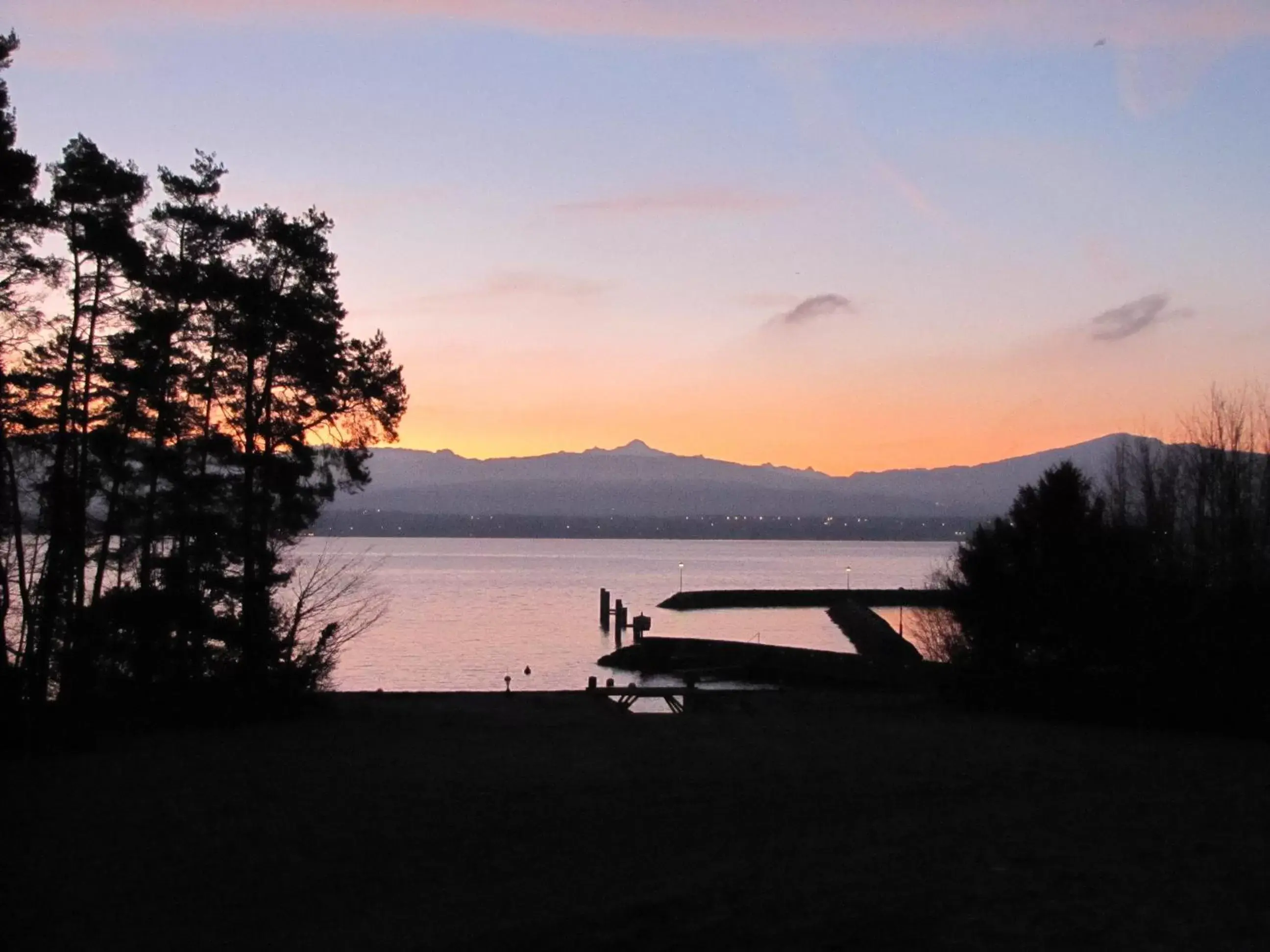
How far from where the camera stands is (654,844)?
9.98 m

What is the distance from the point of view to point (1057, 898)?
7.44m

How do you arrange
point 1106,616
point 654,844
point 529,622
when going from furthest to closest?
point 529,622 < point 1106,616 < point 654,844

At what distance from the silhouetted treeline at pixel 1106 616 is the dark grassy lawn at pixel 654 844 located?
117 centimetres

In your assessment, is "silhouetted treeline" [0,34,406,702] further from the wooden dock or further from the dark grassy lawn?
the wooden dock

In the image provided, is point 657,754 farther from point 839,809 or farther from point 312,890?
point 312,890

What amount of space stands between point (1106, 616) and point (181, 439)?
17480 mm

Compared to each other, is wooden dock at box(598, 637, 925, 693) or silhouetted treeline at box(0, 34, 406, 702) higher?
silhouetted treeline at box(0, 34, 406, 702)

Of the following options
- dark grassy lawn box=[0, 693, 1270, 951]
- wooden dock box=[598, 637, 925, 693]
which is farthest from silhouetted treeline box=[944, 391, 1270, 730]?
wooden dock box=[598, 637, 925, 693]

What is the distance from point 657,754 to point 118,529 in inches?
A: 509

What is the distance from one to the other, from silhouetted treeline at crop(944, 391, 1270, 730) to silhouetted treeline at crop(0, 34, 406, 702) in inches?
500

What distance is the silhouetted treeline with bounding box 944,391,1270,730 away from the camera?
17.5 metres

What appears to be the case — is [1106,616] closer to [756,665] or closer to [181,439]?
[181,439]

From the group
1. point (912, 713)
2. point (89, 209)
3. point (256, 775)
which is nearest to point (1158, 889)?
point (256, 775)

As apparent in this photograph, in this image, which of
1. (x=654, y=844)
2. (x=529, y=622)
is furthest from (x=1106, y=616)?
(x=529, y=622)
